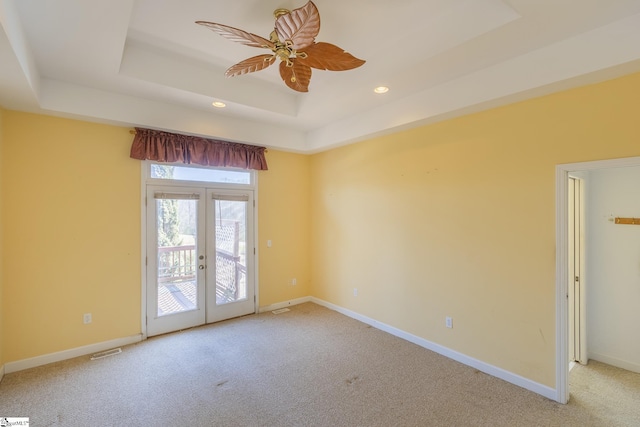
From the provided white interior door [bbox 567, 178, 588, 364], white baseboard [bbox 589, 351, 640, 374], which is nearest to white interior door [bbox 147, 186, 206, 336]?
white interior door [bbox 567, 178, 588, 364]

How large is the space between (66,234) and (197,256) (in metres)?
1.44

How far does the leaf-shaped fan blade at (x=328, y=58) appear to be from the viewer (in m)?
1.99

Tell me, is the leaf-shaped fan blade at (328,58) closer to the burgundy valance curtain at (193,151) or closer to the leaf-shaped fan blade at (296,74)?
the leaf-shaped fan blade at (296,74)

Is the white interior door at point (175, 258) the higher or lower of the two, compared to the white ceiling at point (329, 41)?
lower

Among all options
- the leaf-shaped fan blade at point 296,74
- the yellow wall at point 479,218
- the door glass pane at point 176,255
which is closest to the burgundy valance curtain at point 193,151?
the door glass pane at point 176,255

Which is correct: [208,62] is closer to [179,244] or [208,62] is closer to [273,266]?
[179,244]

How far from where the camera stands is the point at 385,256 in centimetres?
395

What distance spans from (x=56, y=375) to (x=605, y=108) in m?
5.43

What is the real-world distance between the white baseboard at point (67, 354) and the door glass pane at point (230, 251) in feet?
3.90

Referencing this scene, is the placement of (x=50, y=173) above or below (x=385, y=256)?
above

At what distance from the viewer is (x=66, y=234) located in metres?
3.19

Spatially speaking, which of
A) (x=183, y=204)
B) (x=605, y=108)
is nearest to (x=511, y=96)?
(x=605, y=108)

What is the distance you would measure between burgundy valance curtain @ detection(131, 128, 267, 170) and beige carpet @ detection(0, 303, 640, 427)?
2.33m

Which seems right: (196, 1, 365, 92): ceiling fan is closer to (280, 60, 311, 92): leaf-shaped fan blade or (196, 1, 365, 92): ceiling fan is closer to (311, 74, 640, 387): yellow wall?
(280, 60, 311, 92): leaf-shaped fan blade
